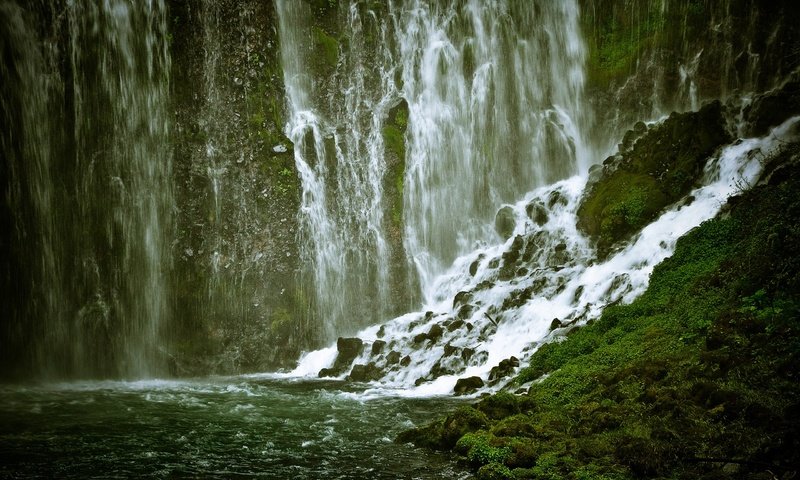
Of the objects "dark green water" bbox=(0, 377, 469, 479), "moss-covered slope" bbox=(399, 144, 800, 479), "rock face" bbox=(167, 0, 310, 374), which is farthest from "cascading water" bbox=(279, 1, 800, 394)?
"moss-covered slope" bbox=(399, 144, 800, 479)

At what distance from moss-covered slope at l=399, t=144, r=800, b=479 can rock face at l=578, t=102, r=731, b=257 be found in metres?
5.88

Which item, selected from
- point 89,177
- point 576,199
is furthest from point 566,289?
point 89,177

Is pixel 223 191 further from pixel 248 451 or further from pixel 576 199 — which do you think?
pixel 248 451

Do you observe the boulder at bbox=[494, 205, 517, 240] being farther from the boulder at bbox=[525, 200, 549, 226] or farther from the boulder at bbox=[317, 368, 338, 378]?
the boulder at bbox=[317, 368, 338, 378]

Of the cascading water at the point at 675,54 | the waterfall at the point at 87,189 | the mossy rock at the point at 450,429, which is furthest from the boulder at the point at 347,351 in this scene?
the cascading water at the point at 675,54

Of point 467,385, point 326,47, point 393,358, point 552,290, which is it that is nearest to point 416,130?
point 326,47

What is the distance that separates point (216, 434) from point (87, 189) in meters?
18.4

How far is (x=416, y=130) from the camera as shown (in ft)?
102

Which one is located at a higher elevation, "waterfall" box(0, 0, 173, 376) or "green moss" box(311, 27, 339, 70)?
"green moss" box(311, 27, 339, 70)

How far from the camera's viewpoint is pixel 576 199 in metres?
25.9

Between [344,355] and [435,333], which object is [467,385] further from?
[344,355]

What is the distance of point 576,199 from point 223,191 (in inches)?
655

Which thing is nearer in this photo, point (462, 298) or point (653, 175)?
point (653, 175)

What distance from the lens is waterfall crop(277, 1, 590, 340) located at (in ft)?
94.4
